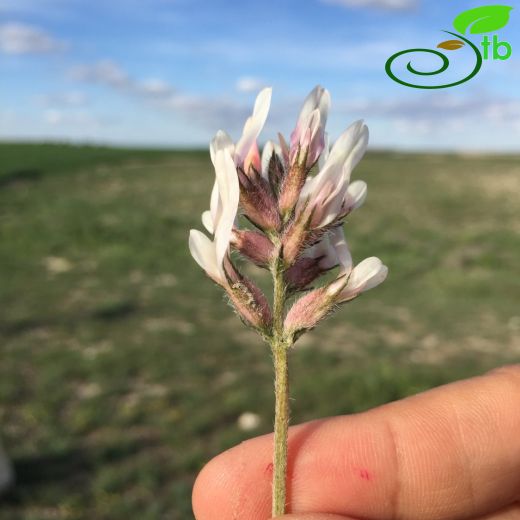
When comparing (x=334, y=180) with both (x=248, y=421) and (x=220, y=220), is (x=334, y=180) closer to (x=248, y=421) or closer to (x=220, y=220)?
(x=220, y=220)

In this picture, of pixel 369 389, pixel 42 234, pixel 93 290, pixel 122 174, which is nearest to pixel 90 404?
pixel 369 389

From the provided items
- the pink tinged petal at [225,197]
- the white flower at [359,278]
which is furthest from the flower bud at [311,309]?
the pink tinged petal at [225,197]

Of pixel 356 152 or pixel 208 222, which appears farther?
pixel 208 222

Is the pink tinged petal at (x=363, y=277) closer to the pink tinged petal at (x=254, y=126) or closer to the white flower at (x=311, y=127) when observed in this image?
the white flower at (x=311, y=127)

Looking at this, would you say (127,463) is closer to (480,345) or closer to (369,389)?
(369,389)

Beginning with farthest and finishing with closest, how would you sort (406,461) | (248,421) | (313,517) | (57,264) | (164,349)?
1. (57,264)
2. (164,349)
3. (248,421)
4. (406,461)
5. (313,517)

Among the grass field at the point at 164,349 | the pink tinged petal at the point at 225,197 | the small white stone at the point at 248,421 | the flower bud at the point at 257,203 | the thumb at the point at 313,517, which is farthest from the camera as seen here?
the small white stone at the point at 248,421

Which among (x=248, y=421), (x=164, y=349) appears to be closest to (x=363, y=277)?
(x=248, y=421)
